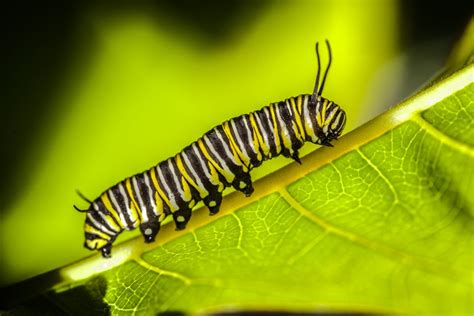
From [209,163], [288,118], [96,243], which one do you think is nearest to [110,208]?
[96,243]

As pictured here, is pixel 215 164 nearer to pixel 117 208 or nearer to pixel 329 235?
pixel 117 208

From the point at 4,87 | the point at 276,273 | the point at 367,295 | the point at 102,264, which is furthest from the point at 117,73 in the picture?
the point at 367,295

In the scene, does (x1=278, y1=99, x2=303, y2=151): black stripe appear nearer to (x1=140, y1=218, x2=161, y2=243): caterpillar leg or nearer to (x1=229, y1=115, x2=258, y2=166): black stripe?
(x1=229, y1=115, x2=258, y2=166): black stripe

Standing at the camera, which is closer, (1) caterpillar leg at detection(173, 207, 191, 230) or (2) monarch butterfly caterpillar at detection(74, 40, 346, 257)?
(1) caterpillar leg at detection(173, 207, 191, 230)

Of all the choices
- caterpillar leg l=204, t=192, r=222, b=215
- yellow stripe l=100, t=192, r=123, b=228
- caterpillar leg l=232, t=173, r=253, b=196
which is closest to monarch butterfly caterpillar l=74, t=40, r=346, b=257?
yellow stripe l=100, t=192, r=123, b=228

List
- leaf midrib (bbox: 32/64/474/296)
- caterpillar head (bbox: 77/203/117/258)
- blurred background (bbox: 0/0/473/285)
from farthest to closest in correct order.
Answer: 1. blurred background (bbox: 0/0/473/285)
2. caterpillar head (bbox: 77/203/117/258)
3. leaf midrib (bbox: 32/64/474/296)

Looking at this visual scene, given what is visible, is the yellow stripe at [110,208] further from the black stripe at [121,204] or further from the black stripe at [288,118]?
the black stripe at [288,118]

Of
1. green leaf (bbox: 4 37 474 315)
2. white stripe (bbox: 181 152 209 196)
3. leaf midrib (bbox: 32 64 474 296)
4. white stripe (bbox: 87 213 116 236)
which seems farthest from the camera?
white stripe (bbox: 181 152 209 196)
